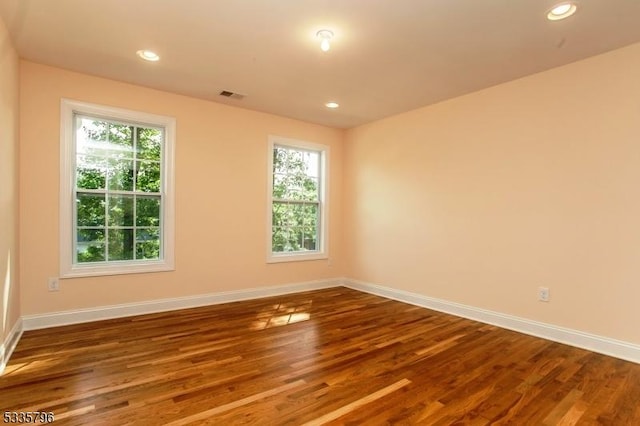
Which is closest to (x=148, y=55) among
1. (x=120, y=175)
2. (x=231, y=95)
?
(x=231, y=95)

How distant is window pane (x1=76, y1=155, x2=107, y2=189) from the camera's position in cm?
362

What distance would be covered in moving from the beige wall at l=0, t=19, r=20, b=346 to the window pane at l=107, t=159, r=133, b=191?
0.81 metres

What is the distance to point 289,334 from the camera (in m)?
3.27

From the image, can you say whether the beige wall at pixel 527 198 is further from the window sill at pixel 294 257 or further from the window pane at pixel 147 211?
the window pane at pixel 147 211

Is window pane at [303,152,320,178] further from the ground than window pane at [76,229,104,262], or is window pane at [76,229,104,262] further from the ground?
window pane at [303,152,320,178]

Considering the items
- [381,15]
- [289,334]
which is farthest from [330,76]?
[289,334]

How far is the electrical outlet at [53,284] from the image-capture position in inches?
134

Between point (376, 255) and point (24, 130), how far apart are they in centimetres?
427

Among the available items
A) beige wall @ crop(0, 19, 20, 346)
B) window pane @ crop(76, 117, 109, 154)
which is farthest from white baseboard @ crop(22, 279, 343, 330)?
window pane @ crop(76, 117, 109, 154)

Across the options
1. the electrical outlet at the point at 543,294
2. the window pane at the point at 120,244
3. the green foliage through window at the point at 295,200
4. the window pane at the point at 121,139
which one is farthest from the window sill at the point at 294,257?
the electrical outlet at the point at 543,294

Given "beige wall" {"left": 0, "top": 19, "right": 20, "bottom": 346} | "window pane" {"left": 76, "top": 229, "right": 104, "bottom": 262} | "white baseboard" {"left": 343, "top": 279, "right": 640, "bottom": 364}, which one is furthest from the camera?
"window pane" {"left": 76, "top": 229, "right": 104, "bottom": 262}

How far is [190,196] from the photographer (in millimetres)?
4191

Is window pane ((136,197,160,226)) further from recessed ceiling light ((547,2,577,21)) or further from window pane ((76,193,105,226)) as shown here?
recessed ceiling light ((547,2,577,21))

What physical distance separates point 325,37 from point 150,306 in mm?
3343
